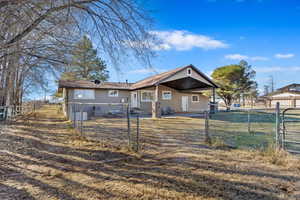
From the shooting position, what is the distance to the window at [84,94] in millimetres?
16047

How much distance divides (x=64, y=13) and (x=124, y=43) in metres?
1.72

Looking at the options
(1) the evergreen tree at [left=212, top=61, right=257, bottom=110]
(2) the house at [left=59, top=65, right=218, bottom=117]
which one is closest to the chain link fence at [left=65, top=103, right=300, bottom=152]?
(2) the house at [left=59, top=65, right=218, bottom=117]

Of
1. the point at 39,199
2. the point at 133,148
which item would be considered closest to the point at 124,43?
the point at 133,148

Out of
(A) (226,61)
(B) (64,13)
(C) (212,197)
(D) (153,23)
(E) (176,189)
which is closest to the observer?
(C) (212,197)

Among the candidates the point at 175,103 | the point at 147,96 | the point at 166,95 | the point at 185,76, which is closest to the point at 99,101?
the point at 147,96

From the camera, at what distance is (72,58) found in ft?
20.4

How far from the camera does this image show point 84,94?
1641 centimetres

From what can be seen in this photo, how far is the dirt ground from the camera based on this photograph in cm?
263

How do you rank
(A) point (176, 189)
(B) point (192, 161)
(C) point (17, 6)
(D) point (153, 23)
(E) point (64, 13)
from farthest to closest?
1. (D) point (153, 23)
2. (E) point (64, 13)
3. (B) point (192, 161)
4. (C) point (17, 6)
5. (A) point (176, 189)

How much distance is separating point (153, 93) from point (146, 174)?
15.6m

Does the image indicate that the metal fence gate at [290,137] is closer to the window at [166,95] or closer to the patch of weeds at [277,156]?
→ the patch of weeds at [277,156]

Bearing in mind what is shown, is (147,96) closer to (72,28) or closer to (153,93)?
(153,93)

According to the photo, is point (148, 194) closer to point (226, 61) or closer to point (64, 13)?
point (64, 13)

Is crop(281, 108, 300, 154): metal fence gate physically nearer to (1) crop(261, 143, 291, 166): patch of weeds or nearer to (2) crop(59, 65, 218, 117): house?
(1) crop(261, 143, 291, 166): patch of weeds
